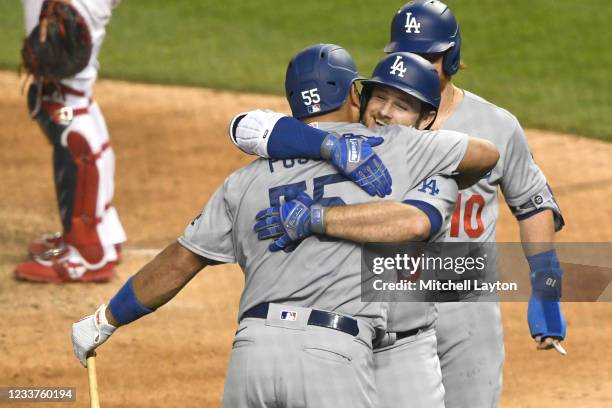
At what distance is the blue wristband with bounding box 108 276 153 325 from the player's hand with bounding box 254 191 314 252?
0.57 m

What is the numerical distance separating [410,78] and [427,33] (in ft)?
2.88

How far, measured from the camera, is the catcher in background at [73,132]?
787cm

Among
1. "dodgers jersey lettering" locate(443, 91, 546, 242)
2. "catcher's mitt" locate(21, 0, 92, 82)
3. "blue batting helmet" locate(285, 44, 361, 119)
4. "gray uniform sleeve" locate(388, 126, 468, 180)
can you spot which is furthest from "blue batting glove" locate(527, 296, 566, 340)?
"catcher's mitt" locate(21, 0, 92, 82)

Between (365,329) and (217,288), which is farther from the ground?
(365,329)

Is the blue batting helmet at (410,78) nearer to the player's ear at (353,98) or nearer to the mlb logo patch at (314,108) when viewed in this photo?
the player's ear at (353,98)

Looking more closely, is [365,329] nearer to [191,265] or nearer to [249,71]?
[191,265]

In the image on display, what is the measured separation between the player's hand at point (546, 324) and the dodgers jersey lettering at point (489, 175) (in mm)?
365

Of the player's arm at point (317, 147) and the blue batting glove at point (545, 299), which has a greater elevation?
the player's arm at point (317, 147)

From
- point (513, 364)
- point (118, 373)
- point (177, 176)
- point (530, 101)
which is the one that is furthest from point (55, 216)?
point (530, 101)

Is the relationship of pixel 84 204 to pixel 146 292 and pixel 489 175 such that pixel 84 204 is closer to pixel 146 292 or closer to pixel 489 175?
pixel 489 175

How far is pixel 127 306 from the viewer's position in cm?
444

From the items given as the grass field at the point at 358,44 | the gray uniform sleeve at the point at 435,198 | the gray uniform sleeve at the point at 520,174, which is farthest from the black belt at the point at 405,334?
the grass field at the point at 358,44

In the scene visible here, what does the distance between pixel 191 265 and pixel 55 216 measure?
17.4 ft

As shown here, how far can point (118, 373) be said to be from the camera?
22.3ft
